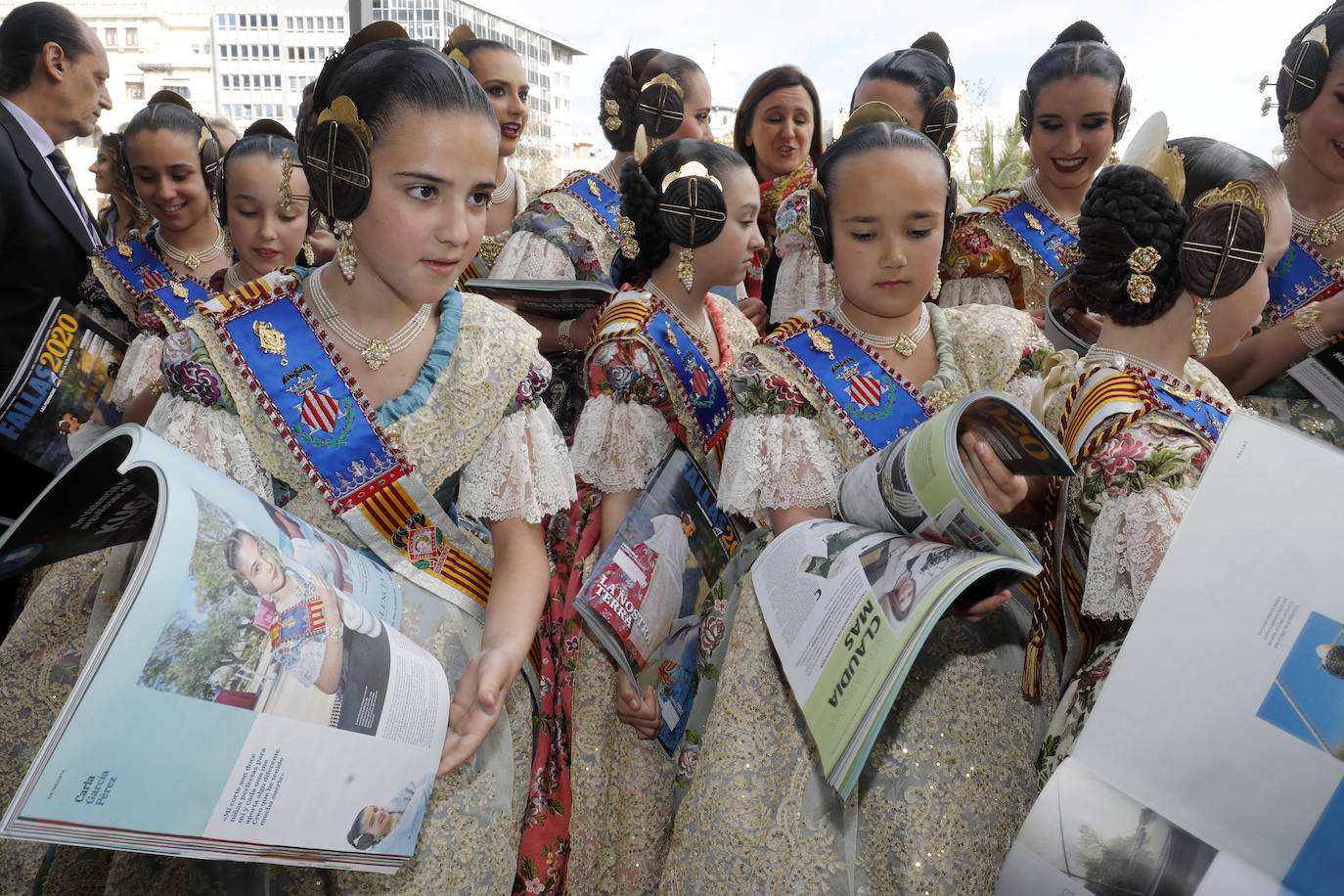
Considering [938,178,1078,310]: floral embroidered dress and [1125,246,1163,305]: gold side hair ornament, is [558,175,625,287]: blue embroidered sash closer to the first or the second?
[938,178,1078,310]: floral embroidered dress

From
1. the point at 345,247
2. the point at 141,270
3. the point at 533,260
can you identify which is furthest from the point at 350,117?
the point at 141,270

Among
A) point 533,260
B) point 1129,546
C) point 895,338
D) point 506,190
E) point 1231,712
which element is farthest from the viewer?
point 506,190

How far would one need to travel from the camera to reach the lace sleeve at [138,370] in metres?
2.78

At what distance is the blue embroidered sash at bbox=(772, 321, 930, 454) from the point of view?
7.15ft

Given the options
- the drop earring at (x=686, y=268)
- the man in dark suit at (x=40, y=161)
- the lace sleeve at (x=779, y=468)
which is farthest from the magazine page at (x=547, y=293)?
the man in dark suit at (x=40, y=161)

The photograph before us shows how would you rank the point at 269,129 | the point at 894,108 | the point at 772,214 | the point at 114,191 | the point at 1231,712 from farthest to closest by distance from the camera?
1. the point at 114,191
2. the point at 772,214
3. the point at 894,108
4. the point at 269,129
5. the point at 1231,712

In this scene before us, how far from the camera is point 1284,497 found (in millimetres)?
1062

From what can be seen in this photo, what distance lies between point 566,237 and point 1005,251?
5.15ft

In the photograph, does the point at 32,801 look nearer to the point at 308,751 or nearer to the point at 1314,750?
the point at 308,751

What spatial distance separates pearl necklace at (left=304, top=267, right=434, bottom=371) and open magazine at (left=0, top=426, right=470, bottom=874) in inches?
21.0

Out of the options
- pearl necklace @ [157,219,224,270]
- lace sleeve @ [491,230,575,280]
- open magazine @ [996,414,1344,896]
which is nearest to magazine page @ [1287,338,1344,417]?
open magazine @ [996,414,1344,896]

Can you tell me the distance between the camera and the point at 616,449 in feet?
8.56

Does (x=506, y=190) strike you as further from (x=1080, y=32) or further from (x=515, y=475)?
(x=515, y=475)

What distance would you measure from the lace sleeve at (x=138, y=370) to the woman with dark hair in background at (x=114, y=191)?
4.70ft
